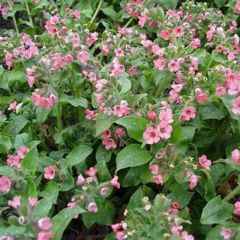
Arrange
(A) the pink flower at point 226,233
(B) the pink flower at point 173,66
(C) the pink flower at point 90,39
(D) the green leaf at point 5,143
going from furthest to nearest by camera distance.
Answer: (C) the pink flower at point 90,39, (B) the pink flower at point 173,66, (D) the green leaf at point 5,143, (A) the pink flower at point 226,233

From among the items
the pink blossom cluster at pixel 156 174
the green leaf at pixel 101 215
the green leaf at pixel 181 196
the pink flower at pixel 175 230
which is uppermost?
the pink blossom cluster at pixel 156 174

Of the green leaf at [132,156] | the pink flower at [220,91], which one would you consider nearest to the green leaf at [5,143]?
the green leaf at [132,156]

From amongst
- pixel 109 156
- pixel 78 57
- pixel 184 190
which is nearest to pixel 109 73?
pixel 78 57

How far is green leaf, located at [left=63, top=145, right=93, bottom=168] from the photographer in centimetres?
276

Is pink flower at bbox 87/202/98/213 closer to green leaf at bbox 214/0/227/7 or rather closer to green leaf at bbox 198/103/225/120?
green leaf at bbox 198/103/225/120

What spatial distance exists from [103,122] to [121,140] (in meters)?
0.19

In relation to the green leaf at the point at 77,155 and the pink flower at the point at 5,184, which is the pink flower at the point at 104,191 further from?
the pink flower at the point at 5,184

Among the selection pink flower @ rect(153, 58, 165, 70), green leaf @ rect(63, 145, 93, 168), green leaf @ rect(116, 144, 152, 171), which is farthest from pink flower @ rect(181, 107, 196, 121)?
green leaf @ rect(63, 145, 93, 168)

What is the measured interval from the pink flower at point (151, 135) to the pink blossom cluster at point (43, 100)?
500 millimetres

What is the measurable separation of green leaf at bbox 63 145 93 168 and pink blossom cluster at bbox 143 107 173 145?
1.24ft

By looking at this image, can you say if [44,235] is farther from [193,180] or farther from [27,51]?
[27,51]

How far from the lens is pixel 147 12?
13.4 ft

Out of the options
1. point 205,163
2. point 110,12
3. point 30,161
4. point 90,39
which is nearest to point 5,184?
point 30,161

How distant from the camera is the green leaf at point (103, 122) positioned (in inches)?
106
